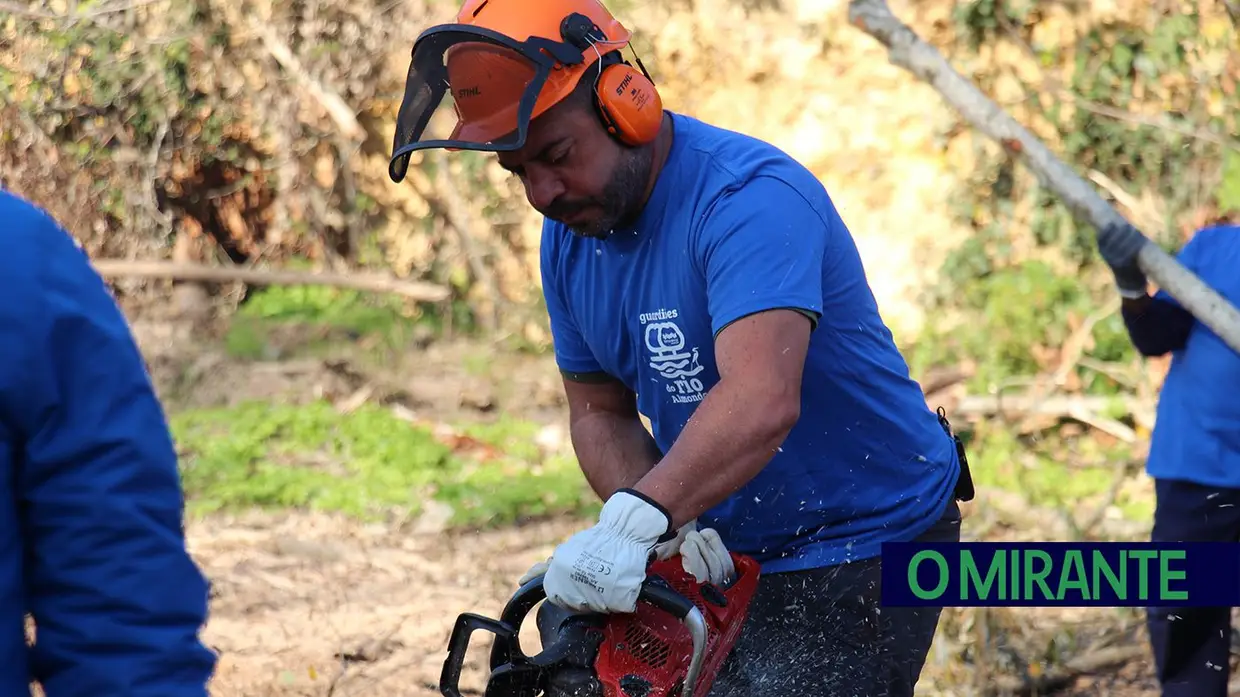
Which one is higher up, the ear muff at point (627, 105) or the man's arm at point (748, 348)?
the ear muff at point (627, 105)

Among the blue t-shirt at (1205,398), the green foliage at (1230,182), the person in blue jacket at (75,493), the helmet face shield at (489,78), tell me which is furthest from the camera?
the green foliage at (1230,182)

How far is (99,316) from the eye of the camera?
1.51 meters

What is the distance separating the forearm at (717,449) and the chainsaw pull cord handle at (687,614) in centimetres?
13

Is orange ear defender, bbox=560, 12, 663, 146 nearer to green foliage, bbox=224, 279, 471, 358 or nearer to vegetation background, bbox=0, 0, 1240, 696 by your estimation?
vegetation background, bbox=0, 0, 1240, 696

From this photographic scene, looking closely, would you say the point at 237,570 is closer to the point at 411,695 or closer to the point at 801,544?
the point at 411,695

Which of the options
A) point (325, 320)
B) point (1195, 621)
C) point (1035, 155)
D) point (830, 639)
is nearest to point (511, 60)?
point (830, 639)

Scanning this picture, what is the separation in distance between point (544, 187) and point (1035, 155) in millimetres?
3268

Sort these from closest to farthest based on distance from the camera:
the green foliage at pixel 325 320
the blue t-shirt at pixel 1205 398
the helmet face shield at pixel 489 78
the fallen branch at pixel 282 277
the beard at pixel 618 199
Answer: the helmet face shield at pixel 489 78
the beard at pixel 618 199
the blue t-shirt at pixel 1205 398
the green foliage at pixel 325 320
the fallen branch at pixel 282 277

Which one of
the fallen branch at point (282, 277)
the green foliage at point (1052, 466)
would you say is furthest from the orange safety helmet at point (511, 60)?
the fallen branch at point (282, 277)

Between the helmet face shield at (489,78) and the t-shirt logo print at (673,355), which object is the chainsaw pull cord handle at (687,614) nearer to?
the t-shirt logo print at (673,355)

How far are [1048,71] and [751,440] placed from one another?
22.5 feet

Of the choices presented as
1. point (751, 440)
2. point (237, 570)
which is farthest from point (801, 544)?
point (237, 570)

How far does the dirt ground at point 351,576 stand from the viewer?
484cm

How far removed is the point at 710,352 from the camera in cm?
273
